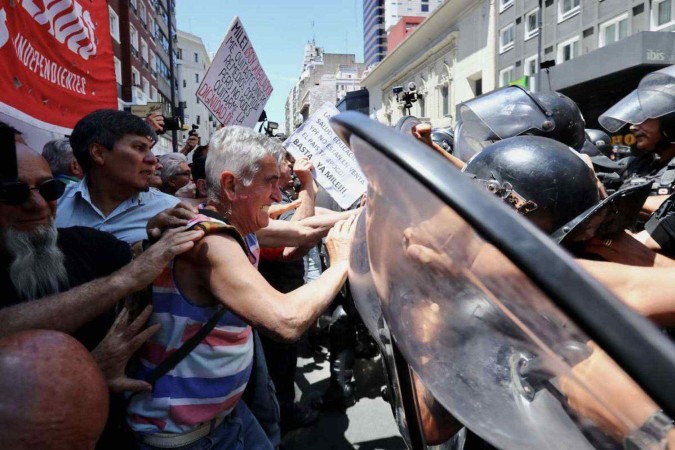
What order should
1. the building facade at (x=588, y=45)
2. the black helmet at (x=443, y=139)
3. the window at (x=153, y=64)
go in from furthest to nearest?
the window at (x=153, y=64) → the building facade at (x=588, y=45) → the black helmet at (x=443, y=139)

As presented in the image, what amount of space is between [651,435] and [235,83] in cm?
478

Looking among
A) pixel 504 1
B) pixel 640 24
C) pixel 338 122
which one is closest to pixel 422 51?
pixel 504 1

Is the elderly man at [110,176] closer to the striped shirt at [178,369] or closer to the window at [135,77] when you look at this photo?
the striped shirt at [178,369]

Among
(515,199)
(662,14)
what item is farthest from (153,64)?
(515,199)

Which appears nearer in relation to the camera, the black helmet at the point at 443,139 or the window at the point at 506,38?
the black helmet at the point at 443,139

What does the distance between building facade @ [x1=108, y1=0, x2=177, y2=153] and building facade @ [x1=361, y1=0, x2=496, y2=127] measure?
582 inches

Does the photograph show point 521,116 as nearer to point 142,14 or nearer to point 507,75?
point 507,75

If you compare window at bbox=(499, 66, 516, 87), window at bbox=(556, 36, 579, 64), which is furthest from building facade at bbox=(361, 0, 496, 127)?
window at bbox=(556, 36, 579, 64)

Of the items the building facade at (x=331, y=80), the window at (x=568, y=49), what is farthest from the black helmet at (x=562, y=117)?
the building facade at (x=331, y=80)

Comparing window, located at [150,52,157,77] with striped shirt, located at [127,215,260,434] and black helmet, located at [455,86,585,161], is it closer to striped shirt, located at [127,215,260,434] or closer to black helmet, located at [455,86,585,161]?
black helmet, located at [455,86,585,161]

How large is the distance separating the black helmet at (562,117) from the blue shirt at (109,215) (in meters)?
2.28

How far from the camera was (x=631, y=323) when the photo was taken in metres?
0.40

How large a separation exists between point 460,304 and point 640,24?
73.1ft

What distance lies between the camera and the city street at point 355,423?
10.9ft
